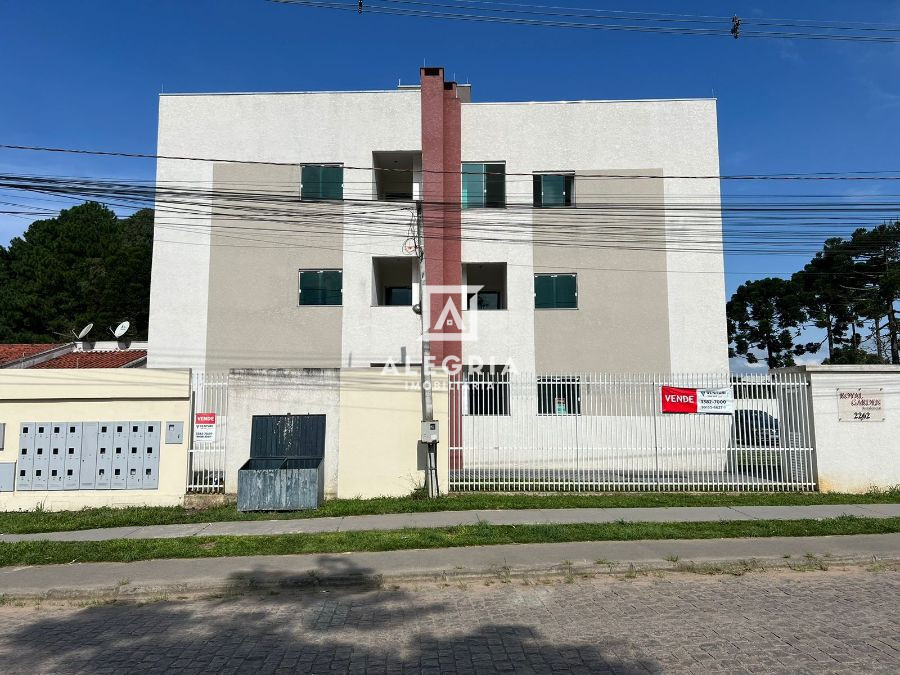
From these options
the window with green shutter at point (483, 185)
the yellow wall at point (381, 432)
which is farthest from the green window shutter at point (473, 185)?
the yellow wall at point (381, 432)

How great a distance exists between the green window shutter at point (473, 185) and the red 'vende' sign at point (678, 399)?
9.01 meters

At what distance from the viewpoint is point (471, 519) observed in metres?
10.3

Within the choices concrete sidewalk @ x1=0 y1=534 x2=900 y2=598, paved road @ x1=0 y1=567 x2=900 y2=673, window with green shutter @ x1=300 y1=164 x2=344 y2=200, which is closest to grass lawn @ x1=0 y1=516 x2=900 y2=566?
concrete sidewalk @ x1=0 y1=534 x2=900 y2=598

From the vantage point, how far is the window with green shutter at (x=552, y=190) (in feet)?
63.1

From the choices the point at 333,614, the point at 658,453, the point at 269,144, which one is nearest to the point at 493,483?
the point at 658,453

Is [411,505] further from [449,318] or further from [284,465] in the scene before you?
[449,318]

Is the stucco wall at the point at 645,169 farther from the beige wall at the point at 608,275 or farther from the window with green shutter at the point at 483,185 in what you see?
the window with green shutter at the point at 483,185

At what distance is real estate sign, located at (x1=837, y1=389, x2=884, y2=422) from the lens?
12508 mm

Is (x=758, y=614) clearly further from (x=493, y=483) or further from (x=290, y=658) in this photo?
(x=493, y=483)

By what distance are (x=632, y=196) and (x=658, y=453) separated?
9207 millimetres

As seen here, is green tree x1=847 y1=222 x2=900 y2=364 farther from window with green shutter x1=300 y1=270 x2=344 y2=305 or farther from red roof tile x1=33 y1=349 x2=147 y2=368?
red roof tile x1=33 y1=349 x2=147 y2=368

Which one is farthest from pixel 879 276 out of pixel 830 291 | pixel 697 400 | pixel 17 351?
pixel 17 351

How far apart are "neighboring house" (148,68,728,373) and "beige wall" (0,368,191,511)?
21.1ft

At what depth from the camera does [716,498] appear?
39.8ft
